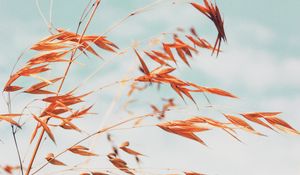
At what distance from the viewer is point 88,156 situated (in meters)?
1.75

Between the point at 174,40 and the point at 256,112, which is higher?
the point at 174,40

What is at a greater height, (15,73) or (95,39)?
(95,39)

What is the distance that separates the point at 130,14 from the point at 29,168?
591 millimetres

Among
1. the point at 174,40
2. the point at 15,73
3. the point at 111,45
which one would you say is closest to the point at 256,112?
the point at 174,40

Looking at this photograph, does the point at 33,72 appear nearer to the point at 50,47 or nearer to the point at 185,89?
the point at 50,47

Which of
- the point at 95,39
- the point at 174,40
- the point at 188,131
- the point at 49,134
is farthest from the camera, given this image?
the point at 174,40

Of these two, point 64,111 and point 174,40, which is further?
point 174,40

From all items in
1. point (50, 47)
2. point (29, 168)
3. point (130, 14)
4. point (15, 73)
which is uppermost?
point (130, 14)

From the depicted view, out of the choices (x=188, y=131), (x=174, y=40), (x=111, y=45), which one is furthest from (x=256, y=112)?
(x=111, y=45)

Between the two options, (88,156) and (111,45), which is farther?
(111,45)

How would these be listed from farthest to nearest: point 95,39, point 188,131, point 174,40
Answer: point 174,40
point 95,39
point 188,131

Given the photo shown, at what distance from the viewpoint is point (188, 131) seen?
170 centimetres

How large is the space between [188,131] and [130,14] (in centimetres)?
43

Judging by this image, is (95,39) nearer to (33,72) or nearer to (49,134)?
(33,72)
